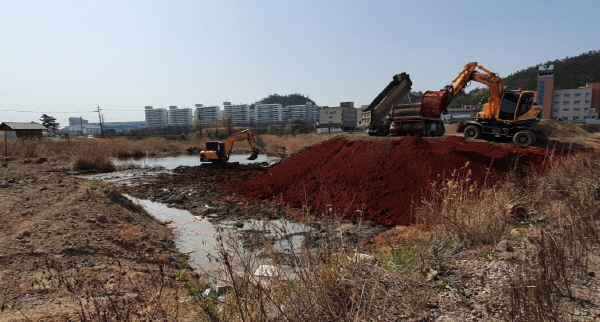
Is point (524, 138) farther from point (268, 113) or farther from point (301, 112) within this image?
point (268, 113)

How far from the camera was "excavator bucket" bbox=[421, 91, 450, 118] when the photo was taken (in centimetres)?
1643

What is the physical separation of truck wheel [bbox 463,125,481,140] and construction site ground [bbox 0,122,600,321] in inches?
118

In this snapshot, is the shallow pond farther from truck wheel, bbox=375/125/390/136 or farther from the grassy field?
truck wheel, bbox=375/125/390/136

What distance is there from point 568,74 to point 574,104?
24.5 metres

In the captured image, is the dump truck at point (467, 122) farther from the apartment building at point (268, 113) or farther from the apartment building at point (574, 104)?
the apartment building at point (268, 113)

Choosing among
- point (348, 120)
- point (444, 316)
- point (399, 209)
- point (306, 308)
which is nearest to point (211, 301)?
point (306, 308)

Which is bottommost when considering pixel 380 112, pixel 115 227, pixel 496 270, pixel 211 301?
pixel 115 227

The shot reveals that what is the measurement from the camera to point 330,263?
3.32 m

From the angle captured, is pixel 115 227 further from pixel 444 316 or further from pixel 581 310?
pixel 581 310

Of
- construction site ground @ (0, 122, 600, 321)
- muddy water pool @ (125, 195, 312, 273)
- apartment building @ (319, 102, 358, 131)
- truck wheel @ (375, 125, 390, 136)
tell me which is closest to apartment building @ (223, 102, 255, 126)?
apartment building @ (319, 102, 358, 131)

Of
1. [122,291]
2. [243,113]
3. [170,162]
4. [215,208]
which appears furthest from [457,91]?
[243,113]

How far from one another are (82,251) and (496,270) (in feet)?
22.3

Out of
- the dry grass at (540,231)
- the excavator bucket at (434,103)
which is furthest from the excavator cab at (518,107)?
the dry grass at (540,231)

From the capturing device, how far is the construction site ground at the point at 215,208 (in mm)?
3861
